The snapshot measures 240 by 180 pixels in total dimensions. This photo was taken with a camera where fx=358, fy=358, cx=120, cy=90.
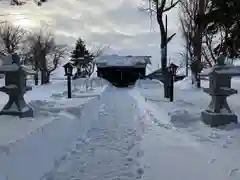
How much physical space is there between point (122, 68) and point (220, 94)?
26.1m

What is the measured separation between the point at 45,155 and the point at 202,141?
10.2 ft

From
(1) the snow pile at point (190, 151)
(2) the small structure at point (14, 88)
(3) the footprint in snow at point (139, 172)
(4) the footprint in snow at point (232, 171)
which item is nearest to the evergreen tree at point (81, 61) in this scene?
(2) the small structure at point (14, 88)

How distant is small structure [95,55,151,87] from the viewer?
34688mm

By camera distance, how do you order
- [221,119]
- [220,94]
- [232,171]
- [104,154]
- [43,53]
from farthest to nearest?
[43,53] < [220,94] < [221,119] < [104,154] < [232,171]

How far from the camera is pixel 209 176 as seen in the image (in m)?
4.89

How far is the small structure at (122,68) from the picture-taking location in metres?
34.7

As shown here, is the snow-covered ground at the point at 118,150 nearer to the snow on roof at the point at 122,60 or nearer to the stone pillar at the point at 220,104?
the stone pillar at the point at 220,104

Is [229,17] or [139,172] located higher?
[229,17]

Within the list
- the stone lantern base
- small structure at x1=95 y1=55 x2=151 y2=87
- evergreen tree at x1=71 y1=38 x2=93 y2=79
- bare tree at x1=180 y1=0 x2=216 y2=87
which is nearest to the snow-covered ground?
the stone lantern base

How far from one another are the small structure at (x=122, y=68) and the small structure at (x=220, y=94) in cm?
2524

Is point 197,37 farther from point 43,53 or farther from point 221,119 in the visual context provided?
point 43,53

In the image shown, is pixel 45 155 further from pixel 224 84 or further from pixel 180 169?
pixel 224 84

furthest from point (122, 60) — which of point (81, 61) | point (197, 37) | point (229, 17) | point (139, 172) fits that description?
point (139, 172)

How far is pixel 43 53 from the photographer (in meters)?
52.1
